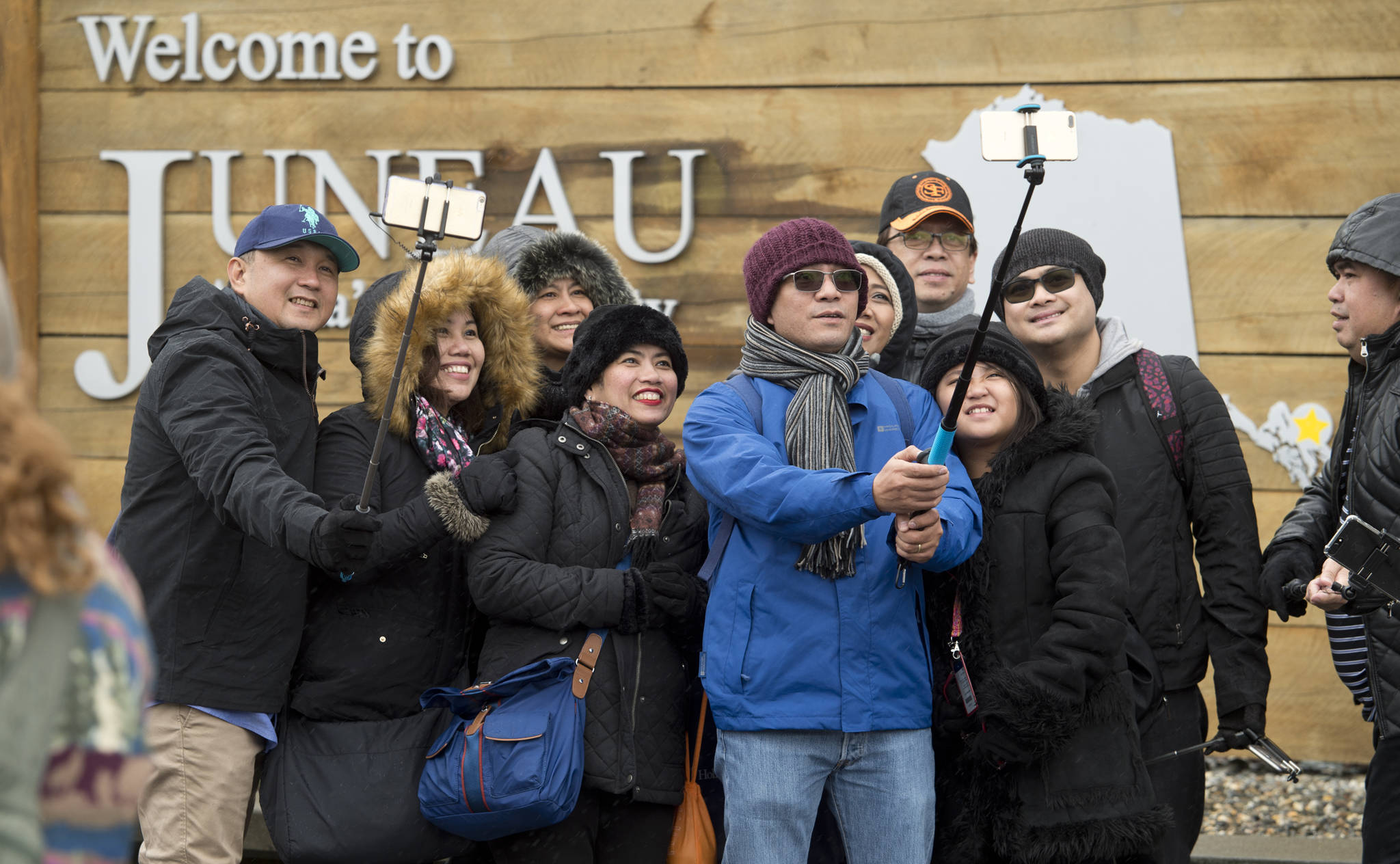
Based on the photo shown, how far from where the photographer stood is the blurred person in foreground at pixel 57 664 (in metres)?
1.09

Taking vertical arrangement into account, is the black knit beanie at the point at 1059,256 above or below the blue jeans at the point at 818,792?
above

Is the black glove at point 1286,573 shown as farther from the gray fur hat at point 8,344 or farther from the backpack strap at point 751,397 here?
the gray fur hat at point 8,344

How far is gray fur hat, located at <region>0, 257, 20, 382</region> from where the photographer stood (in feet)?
3.69

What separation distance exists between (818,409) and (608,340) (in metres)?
0.59

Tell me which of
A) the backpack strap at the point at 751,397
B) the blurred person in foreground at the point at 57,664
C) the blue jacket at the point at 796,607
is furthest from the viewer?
the backpack strap at the point at 751,397

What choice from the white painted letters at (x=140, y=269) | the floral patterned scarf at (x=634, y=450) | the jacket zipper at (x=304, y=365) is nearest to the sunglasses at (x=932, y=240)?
the floral patterned scarf at (x=634, y=450)

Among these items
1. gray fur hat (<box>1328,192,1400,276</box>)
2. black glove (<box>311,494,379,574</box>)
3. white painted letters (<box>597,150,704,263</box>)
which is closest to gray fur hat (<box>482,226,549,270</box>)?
white painted letters (<box>597,150,704,263</box>)

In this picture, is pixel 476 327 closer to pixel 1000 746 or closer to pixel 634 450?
pixel 634 450

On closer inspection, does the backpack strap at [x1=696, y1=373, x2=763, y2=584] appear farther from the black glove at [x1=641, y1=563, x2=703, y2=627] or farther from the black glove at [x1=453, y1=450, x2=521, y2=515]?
the black glove at [x1=453, y1=450, x2=521, y2=515]

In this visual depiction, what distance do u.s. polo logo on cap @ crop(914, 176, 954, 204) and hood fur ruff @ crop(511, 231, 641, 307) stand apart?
0.90m

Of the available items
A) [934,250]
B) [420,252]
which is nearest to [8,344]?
[420,252]

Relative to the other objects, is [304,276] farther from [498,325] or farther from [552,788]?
[552,788]

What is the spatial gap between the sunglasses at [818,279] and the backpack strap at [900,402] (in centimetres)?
20

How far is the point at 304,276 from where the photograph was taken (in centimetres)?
287
